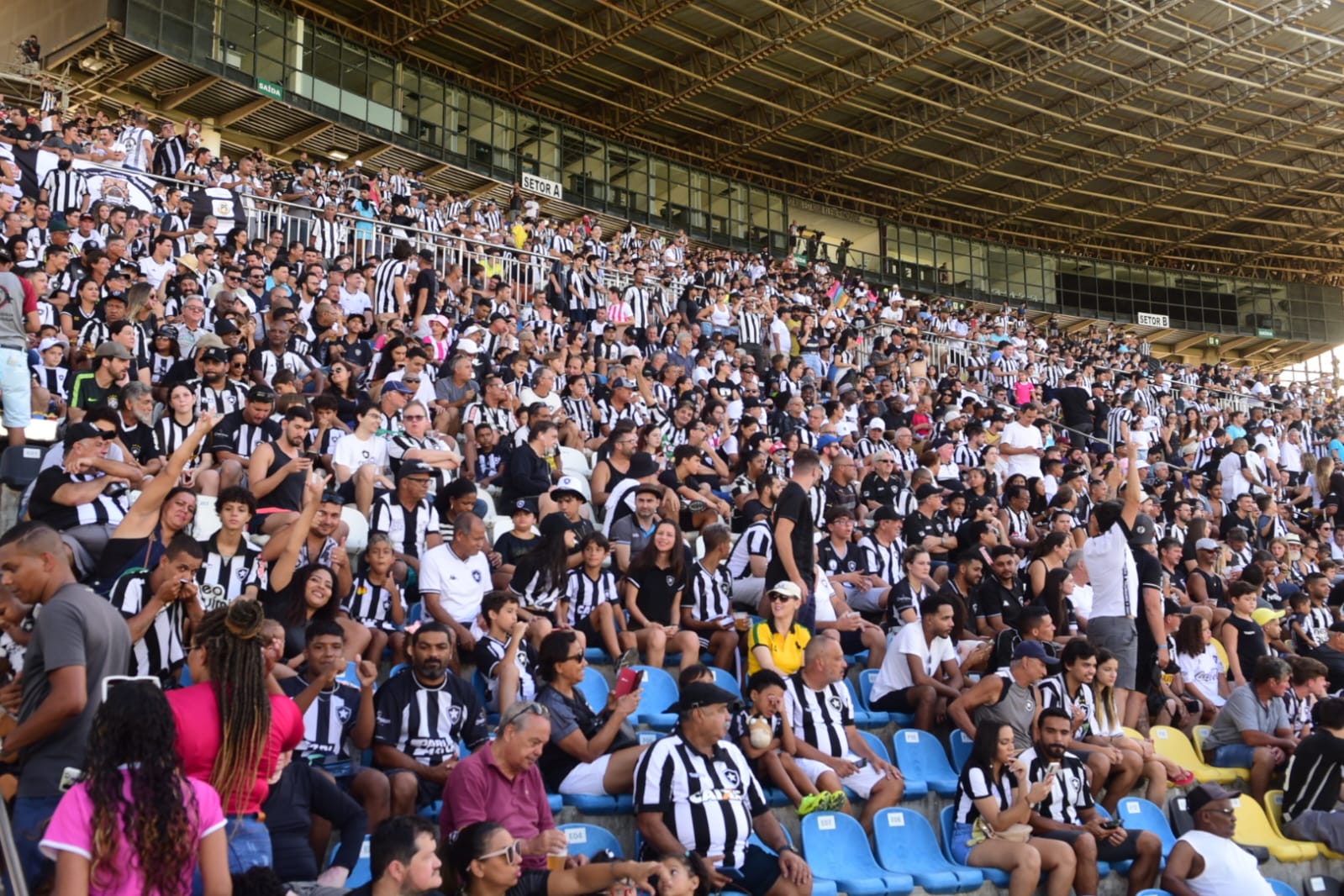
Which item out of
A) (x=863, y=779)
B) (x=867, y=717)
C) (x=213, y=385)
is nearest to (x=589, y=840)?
(x=863, y=779)

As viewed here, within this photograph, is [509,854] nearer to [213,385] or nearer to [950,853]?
[950,853]

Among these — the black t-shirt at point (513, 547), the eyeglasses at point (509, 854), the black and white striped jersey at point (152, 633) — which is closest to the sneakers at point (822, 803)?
the eyeglasses at point (509, 854)

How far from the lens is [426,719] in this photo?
5.30 m

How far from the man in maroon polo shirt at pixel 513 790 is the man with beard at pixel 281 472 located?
7.52ft

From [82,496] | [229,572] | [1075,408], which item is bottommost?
[229,572]

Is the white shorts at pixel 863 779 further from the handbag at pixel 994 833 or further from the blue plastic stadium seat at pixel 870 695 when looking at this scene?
the blue plastic stadium seat at pixel 870 695

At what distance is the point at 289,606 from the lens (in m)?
5.76

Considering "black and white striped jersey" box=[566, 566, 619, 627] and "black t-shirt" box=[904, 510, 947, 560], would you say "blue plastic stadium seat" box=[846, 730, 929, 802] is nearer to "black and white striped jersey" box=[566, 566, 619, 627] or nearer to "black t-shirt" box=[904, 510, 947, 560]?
"black and white striped jersey" box=[566, 566, 619, 627]

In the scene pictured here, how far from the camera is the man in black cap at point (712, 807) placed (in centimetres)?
505

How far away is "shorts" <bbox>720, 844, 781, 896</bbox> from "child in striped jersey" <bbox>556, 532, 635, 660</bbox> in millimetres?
2005

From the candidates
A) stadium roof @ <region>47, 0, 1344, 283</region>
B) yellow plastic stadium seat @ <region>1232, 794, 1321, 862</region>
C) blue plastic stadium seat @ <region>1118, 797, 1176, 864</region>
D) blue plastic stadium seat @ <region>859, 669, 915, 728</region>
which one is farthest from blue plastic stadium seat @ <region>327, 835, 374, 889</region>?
stadium roof @ <region>47, 0, 1344, 283</region>

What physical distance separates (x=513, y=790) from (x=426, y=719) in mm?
673

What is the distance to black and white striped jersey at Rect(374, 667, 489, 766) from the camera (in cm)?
524

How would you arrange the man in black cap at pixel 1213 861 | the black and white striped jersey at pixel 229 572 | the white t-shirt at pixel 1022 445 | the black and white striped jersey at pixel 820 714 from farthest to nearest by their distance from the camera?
the white t-shirt at pixel 1022 445 < the black and white striped jersey at pixel 820 714 < the man in black cap at pixel 1213 861 < the black and white striped jersey at pixel 229 572
